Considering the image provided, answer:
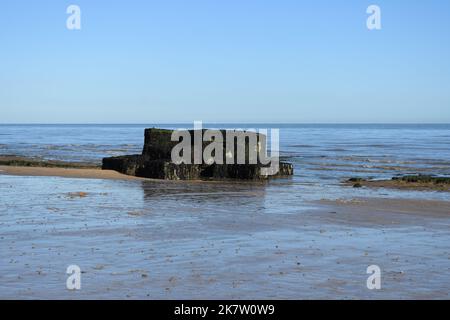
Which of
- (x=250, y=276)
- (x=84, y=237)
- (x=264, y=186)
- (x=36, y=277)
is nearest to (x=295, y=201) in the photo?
(x=264, y=186)

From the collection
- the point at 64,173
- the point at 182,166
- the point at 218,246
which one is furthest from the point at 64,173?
the point at 218,246

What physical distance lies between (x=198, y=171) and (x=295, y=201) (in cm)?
851

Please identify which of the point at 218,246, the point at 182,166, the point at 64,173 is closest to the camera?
the point at 218,246

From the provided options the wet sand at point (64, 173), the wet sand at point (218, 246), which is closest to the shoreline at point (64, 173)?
the wet sand at point (64, 173)

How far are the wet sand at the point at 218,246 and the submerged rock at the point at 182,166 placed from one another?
686 cm

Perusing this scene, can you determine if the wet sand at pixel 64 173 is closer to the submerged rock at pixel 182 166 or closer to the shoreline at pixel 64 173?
Answer: the shoreline at pixel 64 173

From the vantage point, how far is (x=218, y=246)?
1173cm

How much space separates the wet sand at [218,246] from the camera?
A: 29.5 feet

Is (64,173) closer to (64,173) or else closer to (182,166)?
(64,173)

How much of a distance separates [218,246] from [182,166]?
1523 cm

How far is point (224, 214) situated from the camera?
16.0 meters

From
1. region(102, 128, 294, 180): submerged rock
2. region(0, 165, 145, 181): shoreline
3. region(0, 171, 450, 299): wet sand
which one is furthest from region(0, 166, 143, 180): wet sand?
region(0, 171, 450, 299): wet sand

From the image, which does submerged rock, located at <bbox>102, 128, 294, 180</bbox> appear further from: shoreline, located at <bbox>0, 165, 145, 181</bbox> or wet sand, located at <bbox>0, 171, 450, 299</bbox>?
wet sand, located at <bbox>0, 171, 450, 299</bbox>
